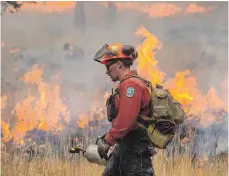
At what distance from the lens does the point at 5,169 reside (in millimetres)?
7336

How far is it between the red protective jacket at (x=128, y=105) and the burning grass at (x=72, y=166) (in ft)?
9.89

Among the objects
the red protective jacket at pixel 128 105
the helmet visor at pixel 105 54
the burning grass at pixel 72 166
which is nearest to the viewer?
the red protective jacket at pixel 128 105

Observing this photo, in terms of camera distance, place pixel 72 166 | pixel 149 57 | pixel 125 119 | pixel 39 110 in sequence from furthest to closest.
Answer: pixel 149 57 → pixel 39 110 → pixel 72 166 → pixel 125 119

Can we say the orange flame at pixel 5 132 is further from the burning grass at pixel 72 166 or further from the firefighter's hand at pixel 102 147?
the firefighter's hand at pixel 102 147

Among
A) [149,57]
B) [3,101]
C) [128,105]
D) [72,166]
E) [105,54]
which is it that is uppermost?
[149,57]

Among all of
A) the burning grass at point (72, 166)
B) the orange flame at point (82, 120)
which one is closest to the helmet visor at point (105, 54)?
the burning grass at point (72, 166)

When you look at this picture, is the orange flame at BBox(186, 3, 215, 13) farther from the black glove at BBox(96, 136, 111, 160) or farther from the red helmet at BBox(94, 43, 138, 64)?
the black glove at BBox(96, 136, 111, 160)

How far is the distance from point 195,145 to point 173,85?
3.04 feet

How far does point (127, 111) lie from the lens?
4031mm

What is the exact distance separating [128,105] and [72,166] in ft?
11.2

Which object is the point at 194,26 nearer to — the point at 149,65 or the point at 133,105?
the point at 149,65

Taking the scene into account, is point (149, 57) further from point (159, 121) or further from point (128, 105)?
point (128, 105)

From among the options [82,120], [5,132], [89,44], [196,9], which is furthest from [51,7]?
[196,9]

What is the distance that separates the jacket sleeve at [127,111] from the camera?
4035mm
